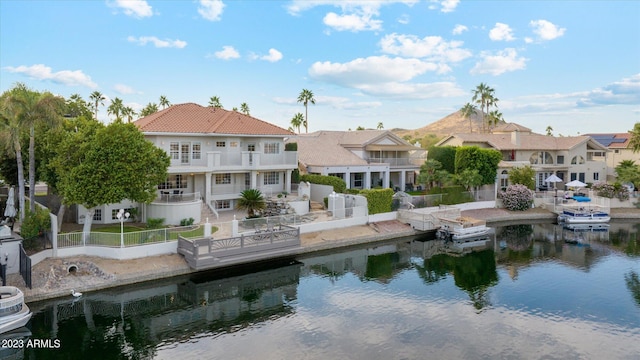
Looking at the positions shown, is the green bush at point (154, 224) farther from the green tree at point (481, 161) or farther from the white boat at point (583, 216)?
the white boat at point (583, 216)

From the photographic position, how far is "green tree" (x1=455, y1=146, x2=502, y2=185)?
4941 cm

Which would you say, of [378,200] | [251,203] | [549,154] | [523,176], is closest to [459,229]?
[378,200]

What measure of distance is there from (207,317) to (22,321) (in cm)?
712

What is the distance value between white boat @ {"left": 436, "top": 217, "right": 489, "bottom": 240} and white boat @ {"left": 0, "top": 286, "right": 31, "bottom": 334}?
28.8 meters

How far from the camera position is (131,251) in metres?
25.6

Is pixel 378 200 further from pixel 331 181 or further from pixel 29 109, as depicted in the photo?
pixel 29 109

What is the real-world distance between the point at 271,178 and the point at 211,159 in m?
6.73

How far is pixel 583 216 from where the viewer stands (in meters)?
44.0

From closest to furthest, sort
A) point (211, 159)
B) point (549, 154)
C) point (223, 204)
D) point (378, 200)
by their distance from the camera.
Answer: point (211, 159) → point (223, 204) → point (378, 200) → point (549, 154)

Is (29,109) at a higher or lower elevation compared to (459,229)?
higher

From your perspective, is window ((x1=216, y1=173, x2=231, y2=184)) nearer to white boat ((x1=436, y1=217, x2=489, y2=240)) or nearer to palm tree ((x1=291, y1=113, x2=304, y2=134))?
white boat ((x1=436, y1=217, x2=489, y2=240))

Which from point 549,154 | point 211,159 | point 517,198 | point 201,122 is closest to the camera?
point 211,159

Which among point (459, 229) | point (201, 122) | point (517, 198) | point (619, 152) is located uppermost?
point (201, 122)

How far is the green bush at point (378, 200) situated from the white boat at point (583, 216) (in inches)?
712
